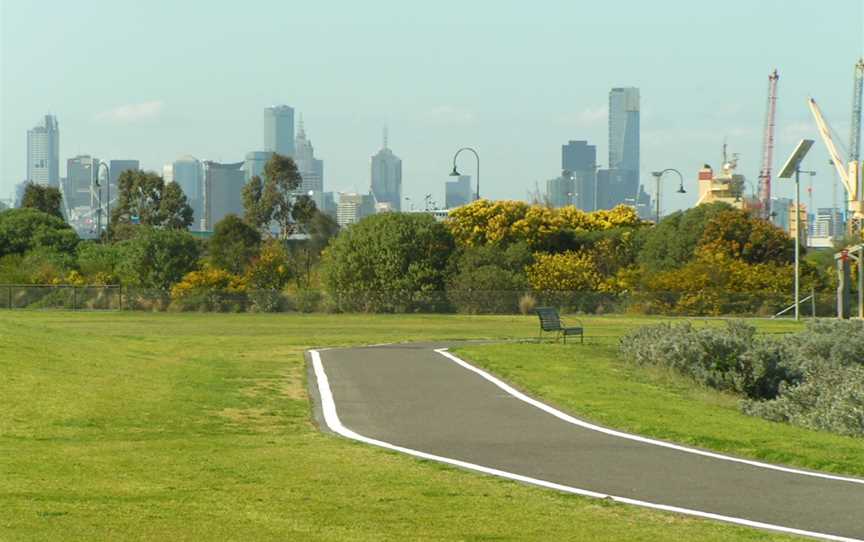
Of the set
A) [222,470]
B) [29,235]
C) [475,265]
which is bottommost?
[222,470]

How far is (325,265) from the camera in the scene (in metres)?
72.8

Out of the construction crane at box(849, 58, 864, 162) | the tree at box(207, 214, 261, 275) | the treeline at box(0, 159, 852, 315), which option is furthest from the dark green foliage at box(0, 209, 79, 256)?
the construction crane at box(849, 58, 864, 162)

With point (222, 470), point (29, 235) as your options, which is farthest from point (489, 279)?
point (222, 470)

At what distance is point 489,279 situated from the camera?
226 ft

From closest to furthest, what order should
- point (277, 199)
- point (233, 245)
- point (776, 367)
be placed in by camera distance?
point (776, 367) < point (233, 245) < point (277, 199)

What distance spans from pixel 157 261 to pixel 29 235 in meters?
16.0

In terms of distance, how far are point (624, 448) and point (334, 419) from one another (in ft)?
16.0

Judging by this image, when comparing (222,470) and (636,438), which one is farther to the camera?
(636,438)

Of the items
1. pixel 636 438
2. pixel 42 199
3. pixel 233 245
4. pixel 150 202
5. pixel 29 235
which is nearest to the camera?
pixel 636 438

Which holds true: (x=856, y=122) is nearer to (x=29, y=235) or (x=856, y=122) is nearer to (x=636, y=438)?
(x=29, y=235)

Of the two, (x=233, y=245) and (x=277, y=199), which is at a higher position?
(x=277, y=199)

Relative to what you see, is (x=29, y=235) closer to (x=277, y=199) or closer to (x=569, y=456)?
(x=277, y=199)

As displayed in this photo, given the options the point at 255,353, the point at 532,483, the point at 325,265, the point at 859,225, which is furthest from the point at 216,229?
the point at 532,483

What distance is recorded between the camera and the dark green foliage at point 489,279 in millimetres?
66312
